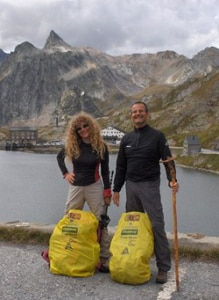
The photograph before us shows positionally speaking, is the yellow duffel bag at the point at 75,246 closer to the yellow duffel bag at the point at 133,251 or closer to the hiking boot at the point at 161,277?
the yellow duffel bag at the point at 133,251

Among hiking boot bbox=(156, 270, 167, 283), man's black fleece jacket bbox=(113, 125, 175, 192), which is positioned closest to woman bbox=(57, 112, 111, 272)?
man's black fleece jacket bbox=(113, 125, 175, 192)

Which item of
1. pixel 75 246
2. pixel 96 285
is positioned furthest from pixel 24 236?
pixel 96 285

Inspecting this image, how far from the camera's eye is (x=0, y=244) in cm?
1214

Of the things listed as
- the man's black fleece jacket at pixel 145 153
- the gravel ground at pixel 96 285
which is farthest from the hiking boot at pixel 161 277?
the man's black fleece jacket at pixel 145 153

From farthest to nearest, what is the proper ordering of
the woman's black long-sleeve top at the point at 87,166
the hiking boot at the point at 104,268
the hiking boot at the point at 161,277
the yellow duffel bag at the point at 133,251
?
the woman's black long-sleeve top at the point at 87,166
the hiking boot at the point at 104,268
the hiking boot at the point at 161,277
the yellow duffel bag at the point at 133,251

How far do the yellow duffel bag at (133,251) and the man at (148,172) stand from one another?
254mm

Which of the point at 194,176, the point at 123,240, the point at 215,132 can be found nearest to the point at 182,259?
the point at 123,240

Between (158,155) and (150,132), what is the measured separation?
56 centimetres

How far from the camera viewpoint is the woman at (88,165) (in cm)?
1023

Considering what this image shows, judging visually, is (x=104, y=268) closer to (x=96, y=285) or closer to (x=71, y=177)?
(x=96, y=285)

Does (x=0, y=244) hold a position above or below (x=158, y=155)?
below

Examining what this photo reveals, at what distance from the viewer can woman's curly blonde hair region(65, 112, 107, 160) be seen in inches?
402

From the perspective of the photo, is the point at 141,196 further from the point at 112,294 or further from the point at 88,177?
the point at 112,294

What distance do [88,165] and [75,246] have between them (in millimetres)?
1945
